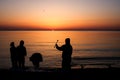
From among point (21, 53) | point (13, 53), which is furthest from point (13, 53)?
point (21, 53)

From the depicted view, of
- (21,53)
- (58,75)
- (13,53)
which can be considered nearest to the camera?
(58,75)

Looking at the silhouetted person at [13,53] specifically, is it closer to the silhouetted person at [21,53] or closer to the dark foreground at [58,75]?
the silhouetted person at [21,53]

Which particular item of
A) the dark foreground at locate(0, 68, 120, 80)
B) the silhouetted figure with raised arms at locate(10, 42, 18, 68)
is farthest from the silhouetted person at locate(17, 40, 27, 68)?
the dark foreground at locate(0, 68, 120, 80)

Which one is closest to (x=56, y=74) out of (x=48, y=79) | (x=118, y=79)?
(x=48, y=79)

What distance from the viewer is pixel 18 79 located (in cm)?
1188

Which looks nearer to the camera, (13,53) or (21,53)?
(21,53)

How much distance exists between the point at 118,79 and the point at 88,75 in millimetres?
1420

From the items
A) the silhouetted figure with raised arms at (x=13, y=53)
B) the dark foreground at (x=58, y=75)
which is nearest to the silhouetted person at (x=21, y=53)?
the silhouetted figure with raised arms at (x=13, y=53)

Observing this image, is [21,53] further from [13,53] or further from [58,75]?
[58,75]

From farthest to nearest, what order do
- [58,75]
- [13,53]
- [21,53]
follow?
[13,53]
[21,53]
[58,75]

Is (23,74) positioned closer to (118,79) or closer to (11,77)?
(11,77)

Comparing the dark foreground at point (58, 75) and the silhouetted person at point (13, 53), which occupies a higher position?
the silhouetted person at point (13, 53)

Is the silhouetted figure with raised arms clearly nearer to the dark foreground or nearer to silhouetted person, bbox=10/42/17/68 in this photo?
silhouetted person, bbox=10/42/17/68

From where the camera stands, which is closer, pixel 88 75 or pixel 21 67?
pixel 88 75
